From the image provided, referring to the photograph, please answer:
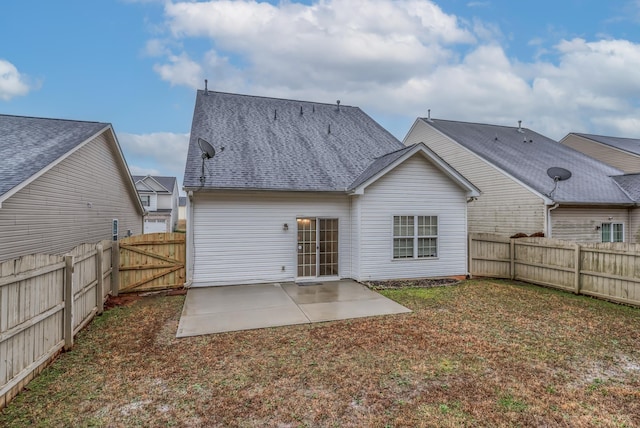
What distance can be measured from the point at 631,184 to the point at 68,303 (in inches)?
811

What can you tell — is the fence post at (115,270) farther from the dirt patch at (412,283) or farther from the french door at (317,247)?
the dirt patch at (412,283)

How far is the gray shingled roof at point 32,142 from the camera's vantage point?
24.3ft

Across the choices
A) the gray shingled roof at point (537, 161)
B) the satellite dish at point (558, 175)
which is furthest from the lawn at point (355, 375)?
the satellite dish at point (558, 175)

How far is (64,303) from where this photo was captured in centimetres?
528

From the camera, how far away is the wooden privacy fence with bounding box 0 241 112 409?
3811 mm

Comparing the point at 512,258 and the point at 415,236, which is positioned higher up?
the point at 415,236

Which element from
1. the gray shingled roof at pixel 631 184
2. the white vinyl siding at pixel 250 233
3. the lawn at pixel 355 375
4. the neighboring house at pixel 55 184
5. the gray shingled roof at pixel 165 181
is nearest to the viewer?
the lawn at pixel 355 375

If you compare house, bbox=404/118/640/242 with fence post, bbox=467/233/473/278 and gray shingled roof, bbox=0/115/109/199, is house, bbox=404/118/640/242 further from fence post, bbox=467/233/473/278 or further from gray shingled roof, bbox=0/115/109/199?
gray shingled roof, bbox=0/115/109/199

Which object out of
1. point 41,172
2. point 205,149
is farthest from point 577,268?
point 41,172

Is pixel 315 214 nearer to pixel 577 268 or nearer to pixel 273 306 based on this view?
pixel 273 306

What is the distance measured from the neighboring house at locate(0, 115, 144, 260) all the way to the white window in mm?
9984

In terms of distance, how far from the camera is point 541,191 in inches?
517

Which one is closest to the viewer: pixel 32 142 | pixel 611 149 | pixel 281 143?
pixel 32 142

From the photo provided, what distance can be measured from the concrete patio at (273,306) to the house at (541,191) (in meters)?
8.38
